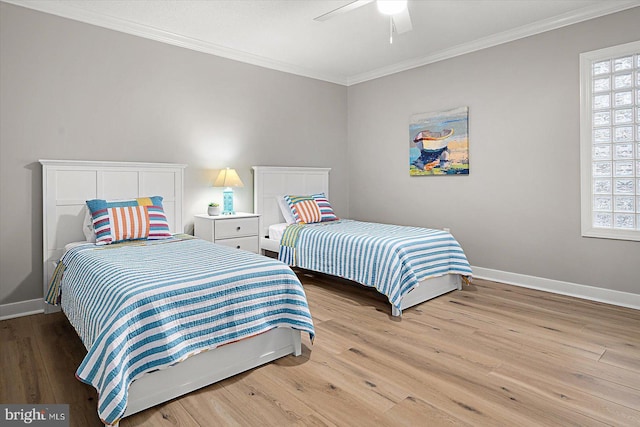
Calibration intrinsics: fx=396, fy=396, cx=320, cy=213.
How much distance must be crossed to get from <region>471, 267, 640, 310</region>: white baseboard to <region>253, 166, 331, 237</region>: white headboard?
230 centimetres

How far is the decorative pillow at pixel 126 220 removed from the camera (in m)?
3.16

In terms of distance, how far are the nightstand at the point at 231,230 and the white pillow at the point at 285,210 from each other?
19.6 inches

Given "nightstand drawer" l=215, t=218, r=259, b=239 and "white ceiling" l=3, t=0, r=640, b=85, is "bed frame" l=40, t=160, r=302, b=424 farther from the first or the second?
"white ceiling" l=3, t=0, r=640, b=85

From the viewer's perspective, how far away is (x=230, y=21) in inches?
143

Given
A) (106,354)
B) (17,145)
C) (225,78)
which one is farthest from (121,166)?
(106,354)

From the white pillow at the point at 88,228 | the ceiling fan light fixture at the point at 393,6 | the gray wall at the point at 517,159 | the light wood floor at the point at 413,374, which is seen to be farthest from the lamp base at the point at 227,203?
the ceiling fan light fixture at the point at 393,6

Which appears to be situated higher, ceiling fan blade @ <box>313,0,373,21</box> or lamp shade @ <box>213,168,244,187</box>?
ceiling fan blade @ <box>313,0,373,21</box>

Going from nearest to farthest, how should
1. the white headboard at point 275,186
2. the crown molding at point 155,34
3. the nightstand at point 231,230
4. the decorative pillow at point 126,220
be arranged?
1. the decorative pillow at point 126,220
2. the crown molding at point 155,34
3. the nightstand at point 231,230
4. the white headboard at point 275,186

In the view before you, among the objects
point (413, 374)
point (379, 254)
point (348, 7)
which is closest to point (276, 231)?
point (379, 254)

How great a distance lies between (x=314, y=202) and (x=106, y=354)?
318cm

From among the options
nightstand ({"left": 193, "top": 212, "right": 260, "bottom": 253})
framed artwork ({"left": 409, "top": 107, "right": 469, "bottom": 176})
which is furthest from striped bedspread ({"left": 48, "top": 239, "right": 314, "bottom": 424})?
framed artwork ({"left": 409, "top": 107, "right": 469, "bottom": 176})

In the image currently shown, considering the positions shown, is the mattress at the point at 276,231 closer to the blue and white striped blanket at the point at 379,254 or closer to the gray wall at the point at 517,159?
the blue and white striped blanket at the point at 379,254

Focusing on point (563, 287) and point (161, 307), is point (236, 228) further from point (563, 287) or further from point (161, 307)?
point (563, 287)

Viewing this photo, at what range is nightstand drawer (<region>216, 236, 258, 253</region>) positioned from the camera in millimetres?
4031
